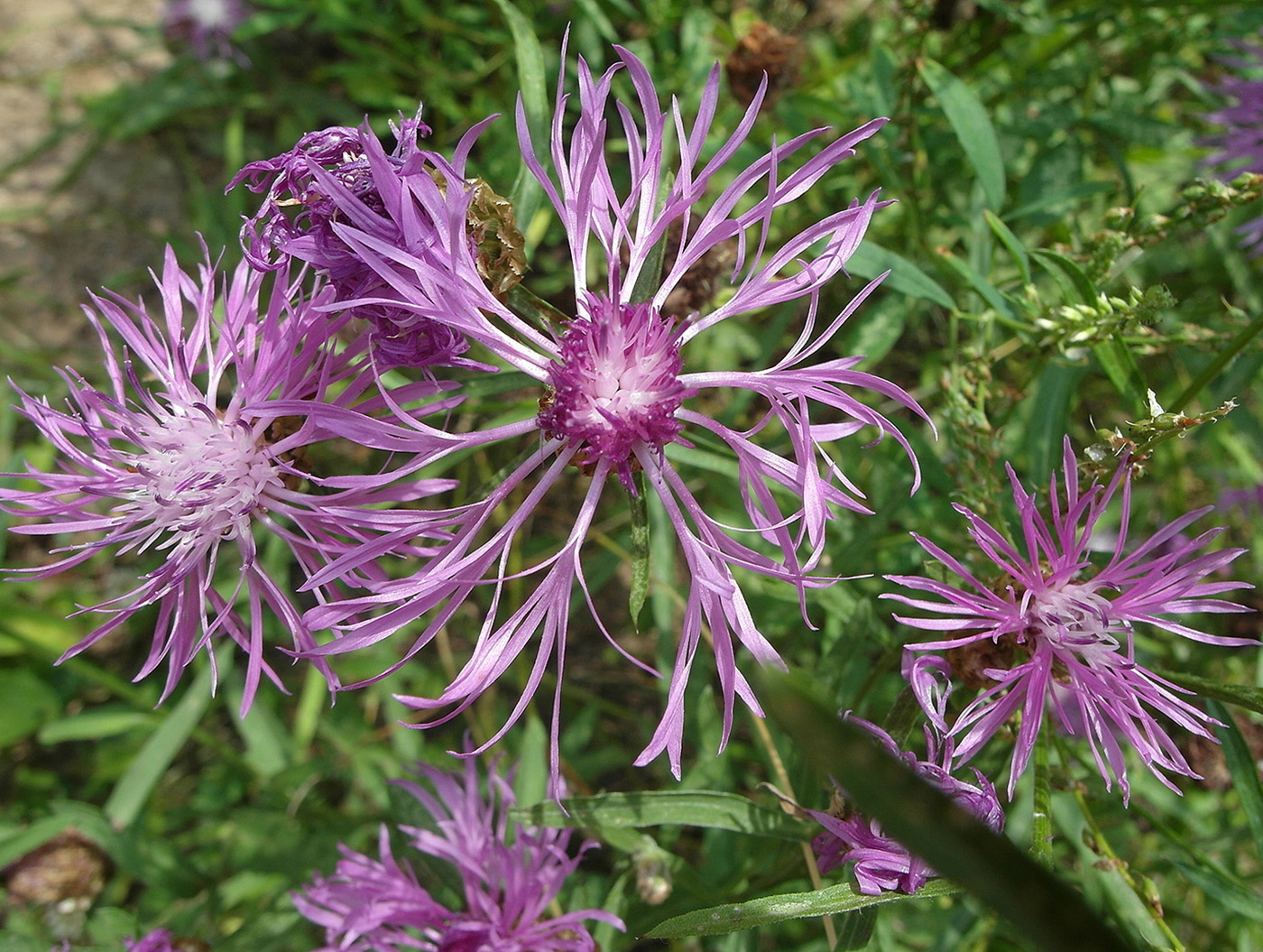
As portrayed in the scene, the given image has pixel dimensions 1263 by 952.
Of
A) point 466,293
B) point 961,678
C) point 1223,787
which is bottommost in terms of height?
point 1223,787

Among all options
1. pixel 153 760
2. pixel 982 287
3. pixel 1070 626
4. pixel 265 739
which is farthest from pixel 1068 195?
pixel 153 760

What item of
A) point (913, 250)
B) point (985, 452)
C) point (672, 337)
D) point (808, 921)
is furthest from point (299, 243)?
point (808, 921)

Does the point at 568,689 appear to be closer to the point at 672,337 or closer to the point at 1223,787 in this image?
the point at 672,337

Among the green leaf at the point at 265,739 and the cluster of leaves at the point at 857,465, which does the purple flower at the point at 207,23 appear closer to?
the cluster of leaves at the point at 857,465

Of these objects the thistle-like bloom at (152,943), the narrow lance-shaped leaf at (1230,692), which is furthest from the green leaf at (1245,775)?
the thistle-like bloom at (152,943)

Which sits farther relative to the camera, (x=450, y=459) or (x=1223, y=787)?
(x=1223, y=787)

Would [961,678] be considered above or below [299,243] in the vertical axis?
below

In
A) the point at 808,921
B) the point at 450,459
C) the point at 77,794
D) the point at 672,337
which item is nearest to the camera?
the point at 672,337
